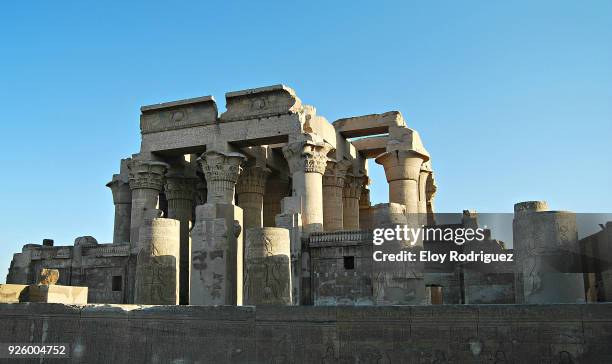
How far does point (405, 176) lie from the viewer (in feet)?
73.3

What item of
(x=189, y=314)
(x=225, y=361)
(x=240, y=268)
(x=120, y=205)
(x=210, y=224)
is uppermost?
(x=120, y=205)

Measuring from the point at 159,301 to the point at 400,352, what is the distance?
7.90 metres

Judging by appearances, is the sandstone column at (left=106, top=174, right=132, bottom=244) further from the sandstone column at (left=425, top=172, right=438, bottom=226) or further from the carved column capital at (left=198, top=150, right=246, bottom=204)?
the sandstone column at (left=425, top=172, right=438, bottom=226)

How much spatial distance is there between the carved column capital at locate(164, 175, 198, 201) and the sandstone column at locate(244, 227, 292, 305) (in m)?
12.5

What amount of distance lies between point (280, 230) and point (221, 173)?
8472mm

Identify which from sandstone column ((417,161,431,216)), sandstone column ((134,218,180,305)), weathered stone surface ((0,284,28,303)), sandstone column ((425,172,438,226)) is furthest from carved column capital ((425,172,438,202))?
weathered stone surface ((0,284,28,303))

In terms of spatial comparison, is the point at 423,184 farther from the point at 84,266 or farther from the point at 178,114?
the point at 84,266

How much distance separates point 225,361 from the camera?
359 inches

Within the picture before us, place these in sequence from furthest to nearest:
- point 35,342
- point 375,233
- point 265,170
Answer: point 265,170 < point 375,233 < point 35,342

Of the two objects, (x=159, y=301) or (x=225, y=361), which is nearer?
(x=225, y=361)

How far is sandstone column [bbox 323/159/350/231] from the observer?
2303 cm

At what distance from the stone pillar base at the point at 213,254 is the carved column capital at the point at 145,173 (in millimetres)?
6234

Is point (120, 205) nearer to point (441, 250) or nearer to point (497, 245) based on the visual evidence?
point (441, 250)

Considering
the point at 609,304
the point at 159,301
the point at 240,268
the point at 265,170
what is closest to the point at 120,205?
the point at 265,170
